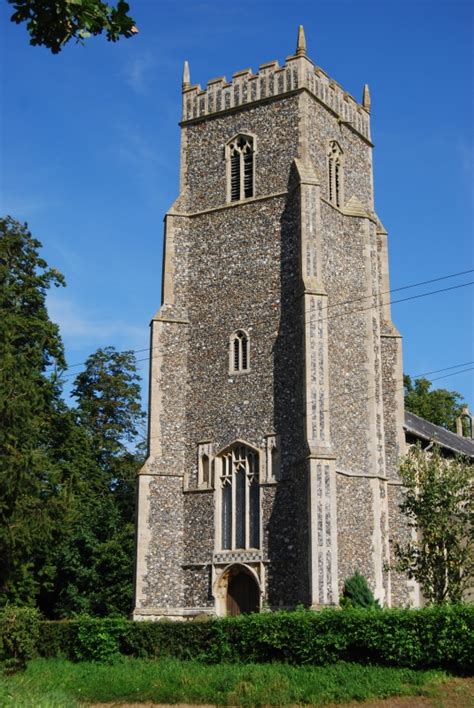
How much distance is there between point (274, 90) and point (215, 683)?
19218mm

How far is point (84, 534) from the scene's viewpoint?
35625mm

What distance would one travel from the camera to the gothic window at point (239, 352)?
28.8 metres

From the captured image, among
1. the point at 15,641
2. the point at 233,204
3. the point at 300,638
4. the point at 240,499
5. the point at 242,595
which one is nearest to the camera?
the point at 300,638

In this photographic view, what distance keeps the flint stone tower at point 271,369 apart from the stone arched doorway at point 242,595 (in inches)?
2.2

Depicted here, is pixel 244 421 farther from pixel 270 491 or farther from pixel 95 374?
pixel 95 374

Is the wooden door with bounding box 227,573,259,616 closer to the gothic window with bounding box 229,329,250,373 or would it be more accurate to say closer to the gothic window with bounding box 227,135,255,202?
the gothic window with bounding box 229,329,250,373

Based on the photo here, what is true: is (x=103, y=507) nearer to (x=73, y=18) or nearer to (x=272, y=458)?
(x=272, y=458)

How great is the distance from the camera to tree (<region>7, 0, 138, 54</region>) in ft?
22.7

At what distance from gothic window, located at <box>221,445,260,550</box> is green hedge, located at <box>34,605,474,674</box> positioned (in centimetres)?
520

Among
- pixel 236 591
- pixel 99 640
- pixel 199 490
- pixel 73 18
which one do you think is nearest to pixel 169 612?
pixel 236 591

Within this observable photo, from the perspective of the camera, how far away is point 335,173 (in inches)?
1222

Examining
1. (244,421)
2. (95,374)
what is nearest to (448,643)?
(244,421)

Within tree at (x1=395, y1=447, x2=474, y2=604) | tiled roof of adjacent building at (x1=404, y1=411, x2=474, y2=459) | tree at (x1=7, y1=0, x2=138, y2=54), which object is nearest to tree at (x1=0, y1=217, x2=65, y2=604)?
tree at (x1=395, y1=447, x2=474, y2=604)

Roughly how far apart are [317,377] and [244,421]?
9.64ft
